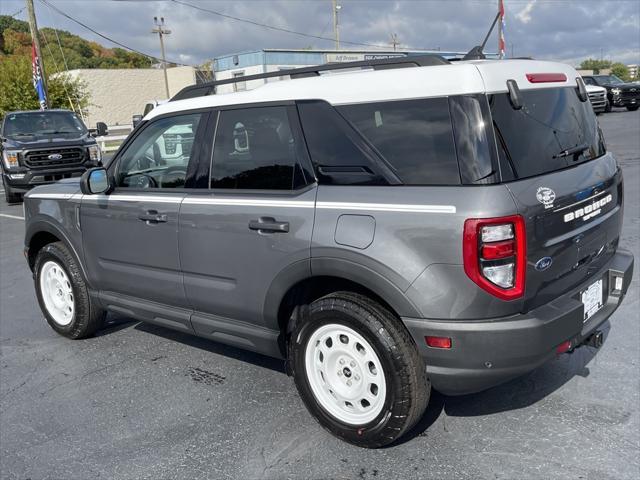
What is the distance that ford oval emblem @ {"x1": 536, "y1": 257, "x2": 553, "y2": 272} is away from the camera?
2721 mm

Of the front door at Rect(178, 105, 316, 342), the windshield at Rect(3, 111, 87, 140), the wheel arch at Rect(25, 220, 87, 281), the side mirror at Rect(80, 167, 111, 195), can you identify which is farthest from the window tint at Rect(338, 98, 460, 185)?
the windshield at Rect(3, 111, 87, 140)

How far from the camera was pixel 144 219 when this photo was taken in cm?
400

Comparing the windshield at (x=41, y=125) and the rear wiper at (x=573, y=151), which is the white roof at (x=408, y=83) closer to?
the rear wiper at (x=573, y=151)

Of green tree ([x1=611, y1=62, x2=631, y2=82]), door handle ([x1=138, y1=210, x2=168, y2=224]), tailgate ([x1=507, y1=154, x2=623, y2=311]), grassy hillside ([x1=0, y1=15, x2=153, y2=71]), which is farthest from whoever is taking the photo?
green tree ([x1=611, y1=62, x2=631, y2=82])

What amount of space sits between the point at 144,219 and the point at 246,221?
96 cm

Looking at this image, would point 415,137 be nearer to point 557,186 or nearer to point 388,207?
point 388,207

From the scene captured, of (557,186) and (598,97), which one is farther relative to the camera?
(598,97)

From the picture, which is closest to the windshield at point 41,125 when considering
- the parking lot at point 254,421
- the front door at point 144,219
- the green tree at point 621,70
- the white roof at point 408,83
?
the parking lot at point 254,421

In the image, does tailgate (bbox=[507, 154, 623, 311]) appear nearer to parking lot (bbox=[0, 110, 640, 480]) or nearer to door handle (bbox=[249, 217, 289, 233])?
parking lot (bbox=[0, 110, 640, 480])

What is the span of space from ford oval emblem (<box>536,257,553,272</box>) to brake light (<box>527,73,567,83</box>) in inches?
35.8

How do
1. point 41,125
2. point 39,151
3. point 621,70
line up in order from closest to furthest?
point 39,151 → point 41,125 → point 621,70

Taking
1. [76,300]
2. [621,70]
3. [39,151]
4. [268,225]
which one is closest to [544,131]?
[268,225]

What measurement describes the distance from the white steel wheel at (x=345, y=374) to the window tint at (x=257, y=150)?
85 centimetres

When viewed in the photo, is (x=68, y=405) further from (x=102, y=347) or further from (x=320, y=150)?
(x=320, y=150)
